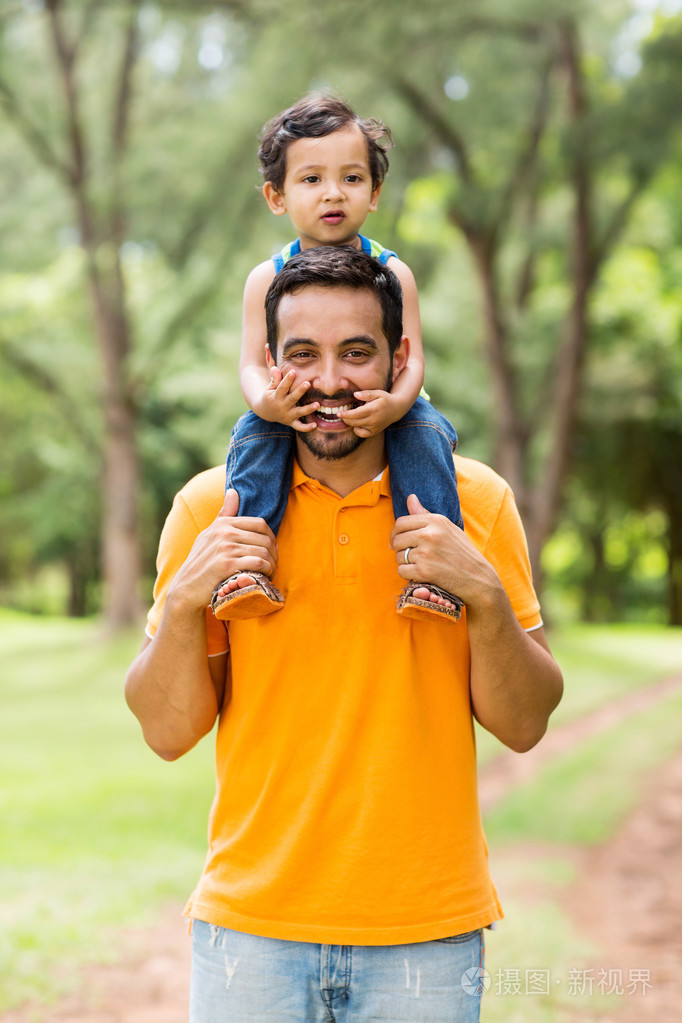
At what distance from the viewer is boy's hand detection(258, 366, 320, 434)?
81.1 inches

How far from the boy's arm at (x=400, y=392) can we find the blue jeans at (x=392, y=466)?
7cm

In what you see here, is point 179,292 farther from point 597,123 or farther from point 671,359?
point 671,359

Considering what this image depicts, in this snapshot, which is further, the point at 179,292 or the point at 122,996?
the point at 179,292

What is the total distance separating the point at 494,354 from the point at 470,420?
650 centimetres

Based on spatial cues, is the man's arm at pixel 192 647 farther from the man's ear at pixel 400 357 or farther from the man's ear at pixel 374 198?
the man's ear at pixel 374 198

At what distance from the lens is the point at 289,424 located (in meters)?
2.12

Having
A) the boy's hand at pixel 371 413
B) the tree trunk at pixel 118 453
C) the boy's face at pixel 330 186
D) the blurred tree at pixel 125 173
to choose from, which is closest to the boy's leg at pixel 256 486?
the boy's hand at pixel 371 413

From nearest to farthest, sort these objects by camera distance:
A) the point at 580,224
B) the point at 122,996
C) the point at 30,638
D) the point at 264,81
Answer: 1. the point at 122,996
2. the point at 264,81
3. the point at 580,224
4. the point at 30,638

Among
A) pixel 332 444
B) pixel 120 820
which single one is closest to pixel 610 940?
pixel 120 820

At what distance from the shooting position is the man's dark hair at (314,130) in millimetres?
2549

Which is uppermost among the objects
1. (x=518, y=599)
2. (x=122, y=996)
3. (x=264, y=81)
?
(x=264, y=81)

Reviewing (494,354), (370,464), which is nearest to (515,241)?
(494,354)

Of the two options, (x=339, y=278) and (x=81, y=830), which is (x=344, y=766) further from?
(x=81, y=830)

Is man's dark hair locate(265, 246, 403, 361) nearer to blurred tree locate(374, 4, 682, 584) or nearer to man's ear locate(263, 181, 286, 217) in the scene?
man's ear locate(263, 181, 286, 217)
